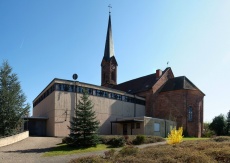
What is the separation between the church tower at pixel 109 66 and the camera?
63.3 metres

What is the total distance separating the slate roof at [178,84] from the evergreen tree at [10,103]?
2618 centimetres

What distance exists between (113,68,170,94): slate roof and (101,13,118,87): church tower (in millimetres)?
3344

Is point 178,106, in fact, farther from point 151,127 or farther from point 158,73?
point 151,127

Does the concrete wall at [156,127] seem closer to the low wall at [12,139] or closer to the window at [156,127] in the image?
the window at [156,127]

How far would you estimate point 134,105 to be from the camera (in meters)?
48.4

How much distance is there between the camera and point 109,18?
6825cm

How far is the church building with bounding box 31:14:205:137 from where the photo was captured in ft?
124

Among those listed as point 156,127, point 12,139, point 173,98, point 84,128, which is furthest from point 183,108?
point 12,139

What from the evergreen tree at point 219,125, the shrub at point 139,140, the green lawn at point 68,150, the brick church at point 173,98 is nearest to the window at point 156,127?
the brick church at point 173,98

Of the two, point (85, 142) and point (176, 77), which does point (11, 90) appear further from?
point (176, 77)

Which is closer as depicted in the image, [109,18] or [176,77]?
[176,77]

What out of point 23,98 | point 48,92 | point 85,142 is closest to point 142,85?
point 48,92

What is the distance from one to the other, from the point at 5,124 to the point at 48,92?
982cm

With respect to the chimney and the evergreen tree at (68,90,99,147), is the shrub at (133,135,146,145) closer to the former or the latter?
the evergreen tree at (68,90,99,147)
